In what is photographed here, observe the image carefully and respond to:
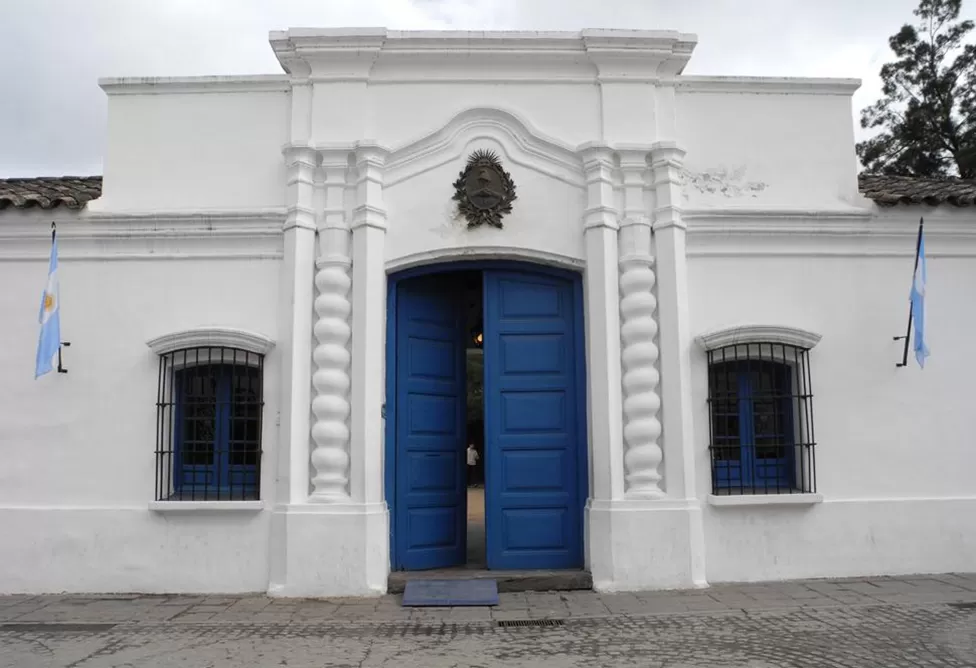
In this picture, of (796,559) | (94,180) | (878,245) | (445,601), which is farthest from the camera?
(94,180)

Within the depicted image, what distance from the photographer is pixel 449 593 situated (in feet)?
23.5

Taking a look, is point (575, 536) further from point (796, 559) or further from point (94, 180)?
point (94, 180)

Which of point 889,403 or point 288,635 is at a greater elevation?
point 889,403

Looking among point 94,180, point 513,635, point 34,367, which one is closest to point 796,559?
point 513,635

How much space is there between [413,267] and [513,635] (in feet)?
11.8

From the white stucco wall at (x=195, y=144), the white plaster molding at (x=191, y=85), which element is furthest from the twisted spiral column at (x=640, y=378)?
the white plaster molding at (x=191, y=85)

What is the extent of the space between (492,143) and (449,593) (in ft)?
14.0

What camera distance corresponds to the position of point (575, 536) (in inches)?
309

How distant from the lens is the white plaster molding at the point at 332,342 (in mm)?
7496

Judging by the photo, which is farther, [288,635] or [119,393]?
[119,393]

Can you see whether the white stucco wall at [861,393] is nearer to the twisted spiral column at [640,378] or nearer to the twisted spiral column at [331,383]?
the twisted spiral column at [640,378]

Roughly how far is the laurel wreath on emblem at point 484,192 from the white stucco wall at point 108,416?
1.88m

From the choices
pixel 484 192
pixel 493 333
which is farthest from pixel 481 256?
pixel 493 333

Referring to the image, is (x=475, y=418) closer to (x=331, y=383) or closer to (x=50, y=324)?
(x=331, y=383)
